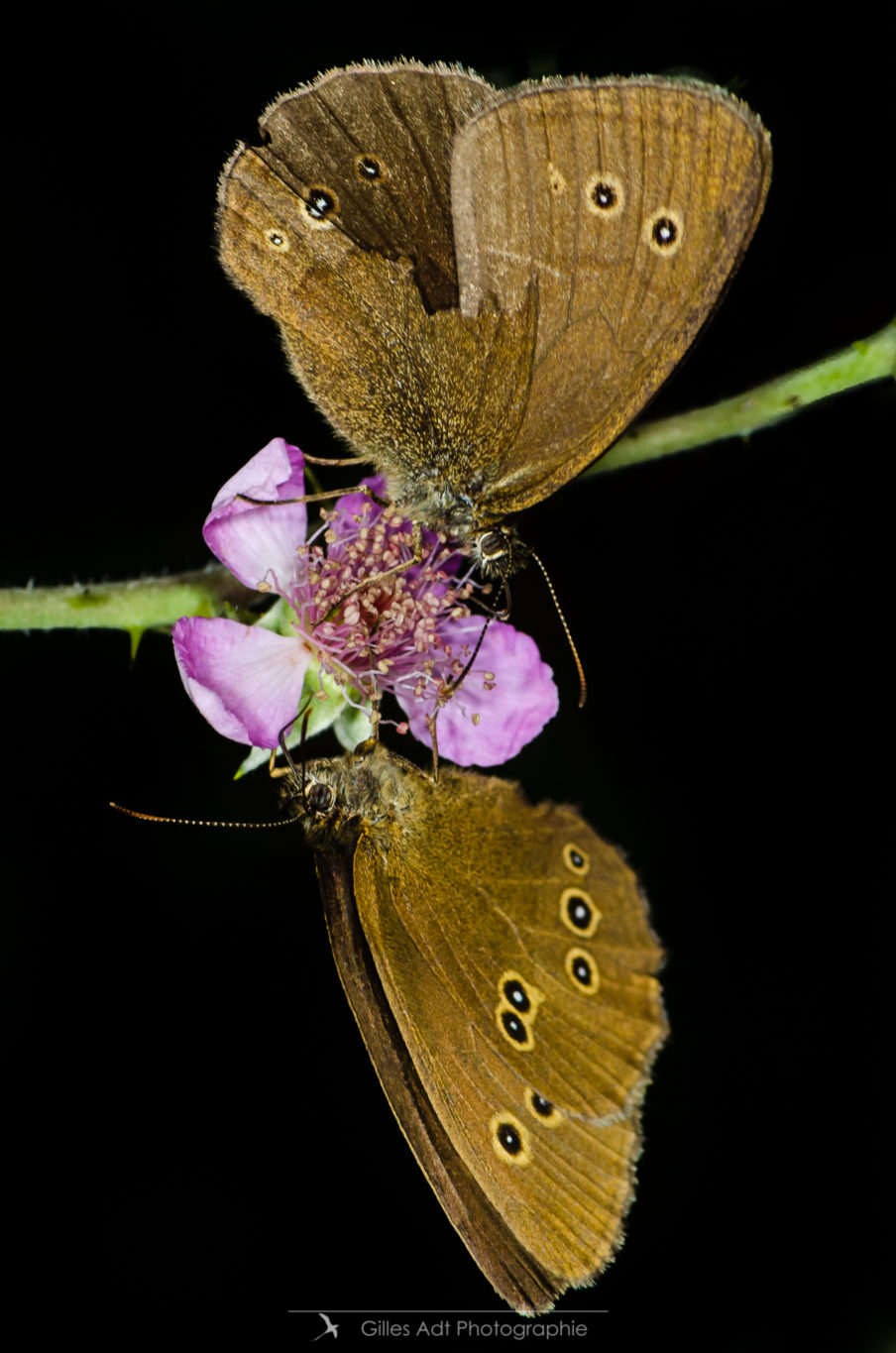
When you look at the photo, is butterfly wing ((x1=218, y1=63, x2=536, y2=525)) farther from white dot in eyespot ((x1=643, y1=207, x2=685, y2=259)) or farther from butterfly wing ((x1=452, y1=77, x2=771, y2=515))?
white dot in eyespot ((x1=643, y1=207, x2=685, y2=259))

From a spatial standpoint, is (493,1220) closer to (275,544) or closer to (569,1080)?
(569,1080)

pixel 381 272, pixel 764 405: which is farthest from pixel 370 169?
pixel 764 405

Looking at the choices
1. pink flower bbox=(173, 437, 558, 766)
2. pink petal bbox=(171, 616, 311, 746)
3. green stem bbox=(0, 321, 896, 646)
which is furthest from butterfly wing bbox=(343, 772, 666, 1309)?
green stem bbox=(0, 321, 896, 646)

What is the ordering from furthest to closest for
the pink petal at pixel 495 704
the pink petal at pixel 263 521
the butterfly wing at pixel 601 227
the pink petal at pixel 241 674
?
the pink petal at pixel 495 704 → the pink petal at pixel 263 521 → the pink petal at pixel 241 674 → the butterfly wing at pixel 601 227

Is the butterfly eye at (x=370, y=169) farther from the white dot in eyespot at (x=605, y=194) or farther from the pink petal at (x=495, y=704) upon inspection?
the pink petal at (x=495, y=704)

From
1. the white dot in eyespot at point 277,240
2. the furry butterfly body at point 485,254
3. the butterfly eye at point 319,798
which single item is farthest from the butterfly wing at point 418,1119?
the white dot in eyespot at point 277,240

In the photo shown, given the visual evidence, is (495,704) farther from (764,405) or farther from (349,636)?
(764,405)
